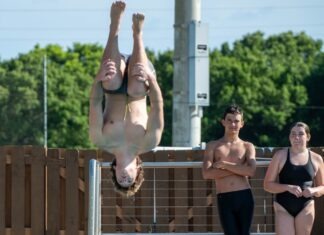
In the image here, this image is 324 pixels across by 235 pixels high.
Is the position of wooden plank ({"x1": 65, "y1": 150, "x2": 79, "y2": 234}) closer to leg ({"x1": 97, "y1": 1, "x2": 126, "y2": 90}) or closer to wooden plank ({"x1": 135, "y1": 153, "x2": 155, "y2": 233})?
wooden plank ({"x1": 135, "y1": 153, "x2": 155, "y2": 233})

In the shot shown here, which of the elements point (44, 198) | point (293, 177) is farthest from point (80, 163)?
point (293, 177)

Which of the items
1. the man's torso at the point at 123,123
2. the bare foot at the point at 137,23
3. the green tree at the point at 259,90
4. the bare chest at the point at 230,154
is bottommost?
the bare chest at the point at 230,154

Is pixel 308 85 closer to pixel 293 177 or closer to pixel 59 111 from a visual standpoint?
pixel 59 111

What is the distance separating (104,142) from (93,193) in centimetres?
197

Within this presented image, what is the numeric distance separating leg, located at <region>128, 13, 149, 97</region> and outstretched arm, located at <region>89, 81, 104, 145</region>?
9.3 inches

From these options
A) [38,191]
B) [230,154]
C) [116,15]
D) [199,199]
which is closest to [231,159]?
[230,154]

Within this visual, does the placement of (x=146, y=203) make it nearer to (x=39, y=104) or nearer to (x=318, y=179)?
(x=318, y=179)

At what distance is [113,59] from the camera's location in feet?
26.0

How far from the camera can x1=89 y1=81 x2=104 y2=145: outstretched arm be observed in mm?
7953

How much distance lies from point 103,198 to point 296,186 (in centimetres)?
300

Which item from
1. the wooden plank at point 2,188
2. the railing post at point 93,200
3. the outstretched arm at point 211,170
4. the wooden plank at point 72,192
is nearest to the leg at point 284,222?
the outstretched arm at point 211,170

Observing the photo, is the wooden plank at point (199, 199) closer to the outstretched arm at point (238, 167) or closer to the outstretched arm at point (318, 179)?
the outstretched arm at point (238, 167)

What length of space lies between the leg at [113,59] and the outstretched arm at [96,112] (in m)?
0.08

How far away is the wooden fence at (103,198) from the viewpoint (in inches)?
461
